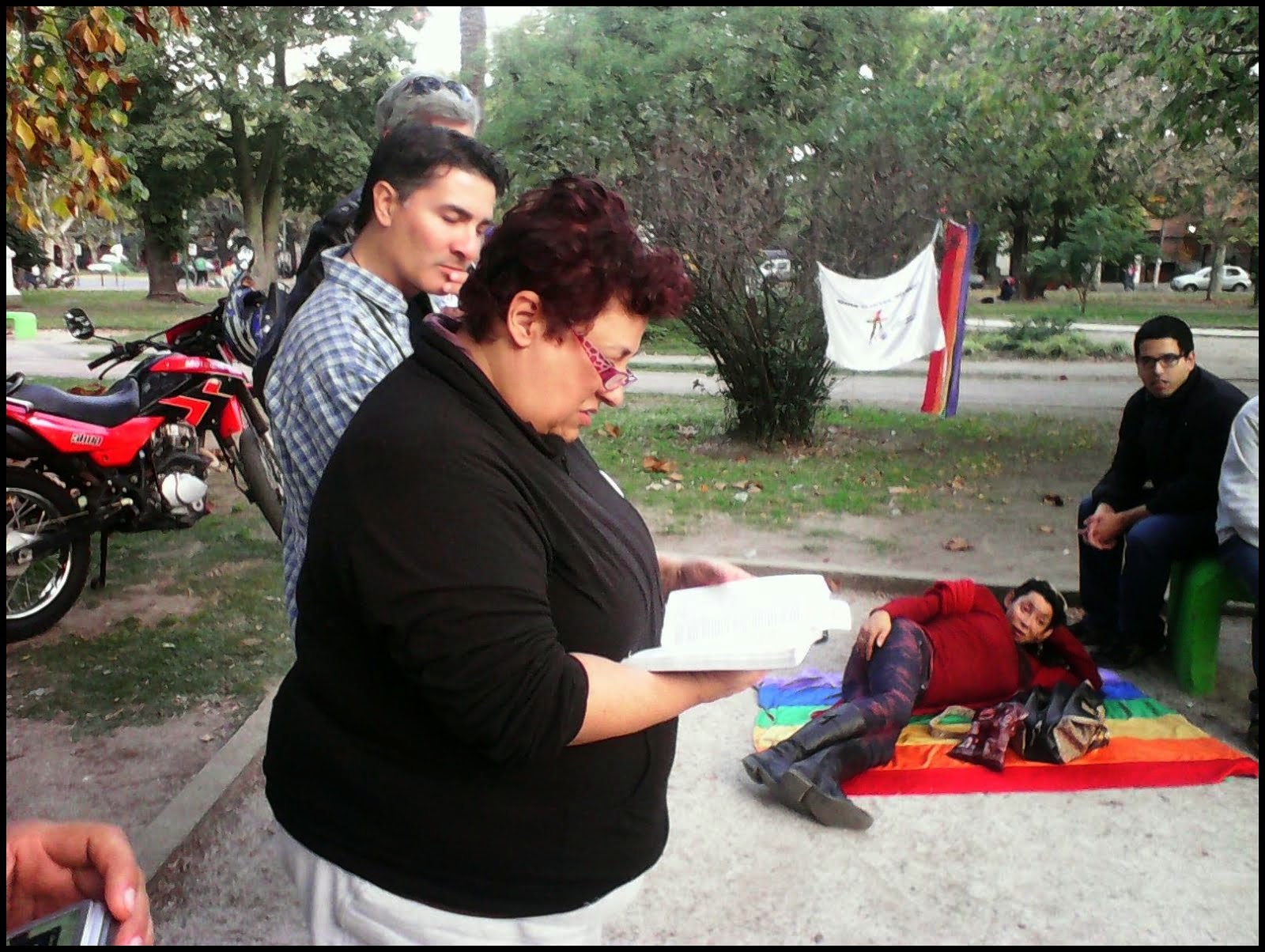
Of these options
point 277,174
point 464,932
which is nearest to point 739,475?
point 464,932

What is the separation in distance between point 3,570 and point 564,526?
3532 millimetres

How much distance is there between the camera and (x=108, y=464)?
5.10 metres

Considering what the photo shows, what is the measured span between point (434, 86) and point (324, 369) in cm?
92

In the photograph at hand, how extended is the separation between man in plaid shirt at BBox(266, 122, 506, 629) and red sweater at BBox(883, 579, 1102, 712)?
101 inches

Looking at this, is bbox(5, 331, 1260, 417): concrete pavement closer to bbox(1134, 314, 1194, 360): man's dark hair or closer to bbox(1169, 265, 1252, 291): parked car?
bbox(1134, 314, 1194, 360): man's dark hair

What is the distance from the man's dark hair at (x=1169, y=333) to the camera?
4672mm

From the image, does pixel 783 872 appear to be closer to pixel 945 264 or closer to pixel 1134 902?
pixel 1134 902

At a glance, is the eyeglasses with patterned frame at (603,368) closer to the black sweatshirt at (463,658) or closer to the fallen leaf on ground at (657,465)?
the black sweatshirt at (463,658)

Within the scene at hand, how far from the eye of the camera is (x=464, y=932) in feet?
4.75

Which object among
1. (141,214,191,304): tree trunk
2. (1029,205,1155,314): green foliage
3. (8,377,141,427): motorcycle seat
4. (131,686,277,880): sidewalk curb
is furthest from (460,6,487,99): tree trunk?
(1029,205,1155,314): green foliage

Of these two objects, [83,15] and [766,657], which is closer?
[766,657]

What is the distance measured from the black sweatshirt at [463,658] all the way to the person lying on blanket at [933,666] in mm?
2148

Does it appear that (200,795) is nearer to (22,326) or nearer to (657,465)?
(657,465)

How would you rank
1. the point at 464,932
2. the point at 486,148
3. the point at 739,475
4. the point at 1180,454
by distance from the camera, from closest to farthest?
1. the point at 464,932
2. the point at 486,148
3. the point at 1180,454
4. the point at 739,475
